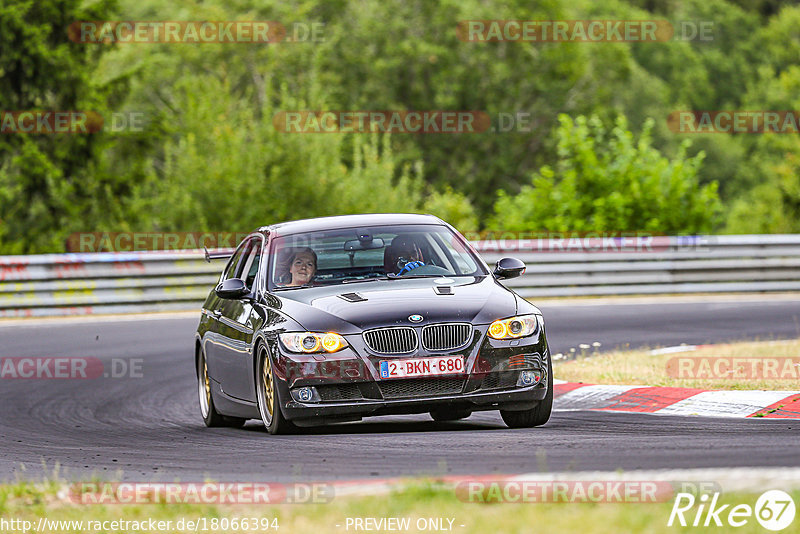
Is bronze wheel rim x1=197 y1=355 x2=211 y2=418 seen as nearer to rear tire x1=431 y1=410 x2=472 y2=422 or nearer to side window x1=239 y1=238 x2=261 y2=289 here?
side window x1=239 y1=238 x2=261 y2=289

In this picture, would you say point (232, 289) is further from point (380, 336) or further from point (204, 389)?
point (380, 336)

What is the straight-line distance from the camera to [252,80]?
200 ft

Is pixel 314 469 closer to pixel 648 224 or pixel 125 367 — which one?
pixel 125 367

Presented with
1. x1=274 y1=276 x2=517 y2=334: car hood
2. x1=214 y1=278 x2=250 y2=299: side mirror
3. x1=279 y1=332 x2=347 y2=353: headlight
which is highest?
x1=274 y1=276 x2=517 y2=334: car hood

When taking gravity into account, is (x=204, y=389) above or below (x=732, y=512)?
below

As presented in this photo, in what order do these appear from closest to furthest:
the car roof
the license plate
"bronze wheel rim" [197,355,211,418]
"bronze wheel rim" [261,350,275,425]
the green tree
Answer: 1. the license plate
2. "bronze wheel rim" [261,350,275,425]
3. the car roof
4. "bronze wheel rim" [197,355,211,418]
5. the green tree

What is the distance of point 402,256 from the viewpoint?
10180 mm

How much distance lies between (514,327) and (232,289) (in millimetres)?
A: 2142

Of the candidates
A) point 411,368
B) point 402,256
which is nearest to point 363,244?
point 402,256

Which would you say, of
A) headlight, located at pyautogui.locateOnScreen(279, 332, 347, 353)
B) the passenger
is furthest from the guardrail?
headlight, located at pyautogui.locateOnScreen(279, 332, 347, 353)

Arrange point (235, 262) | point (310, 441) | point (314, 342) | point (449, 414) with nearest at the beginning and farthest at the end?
1. point (310, 441)
2. point (314, 342)
3. point (449, 414)
4. point (235, 262)

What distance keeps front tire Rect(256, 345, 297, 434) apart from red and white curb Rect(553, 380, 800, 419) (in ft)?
8.42

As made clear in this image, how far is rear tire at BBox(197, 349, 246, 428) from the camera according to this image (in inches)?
432

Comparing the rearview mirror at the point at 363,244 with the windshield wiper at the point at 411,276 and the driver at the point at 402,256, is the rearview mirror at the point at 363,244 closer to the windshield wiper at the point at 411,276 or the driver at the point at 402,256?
the driver at the point at 402,256
